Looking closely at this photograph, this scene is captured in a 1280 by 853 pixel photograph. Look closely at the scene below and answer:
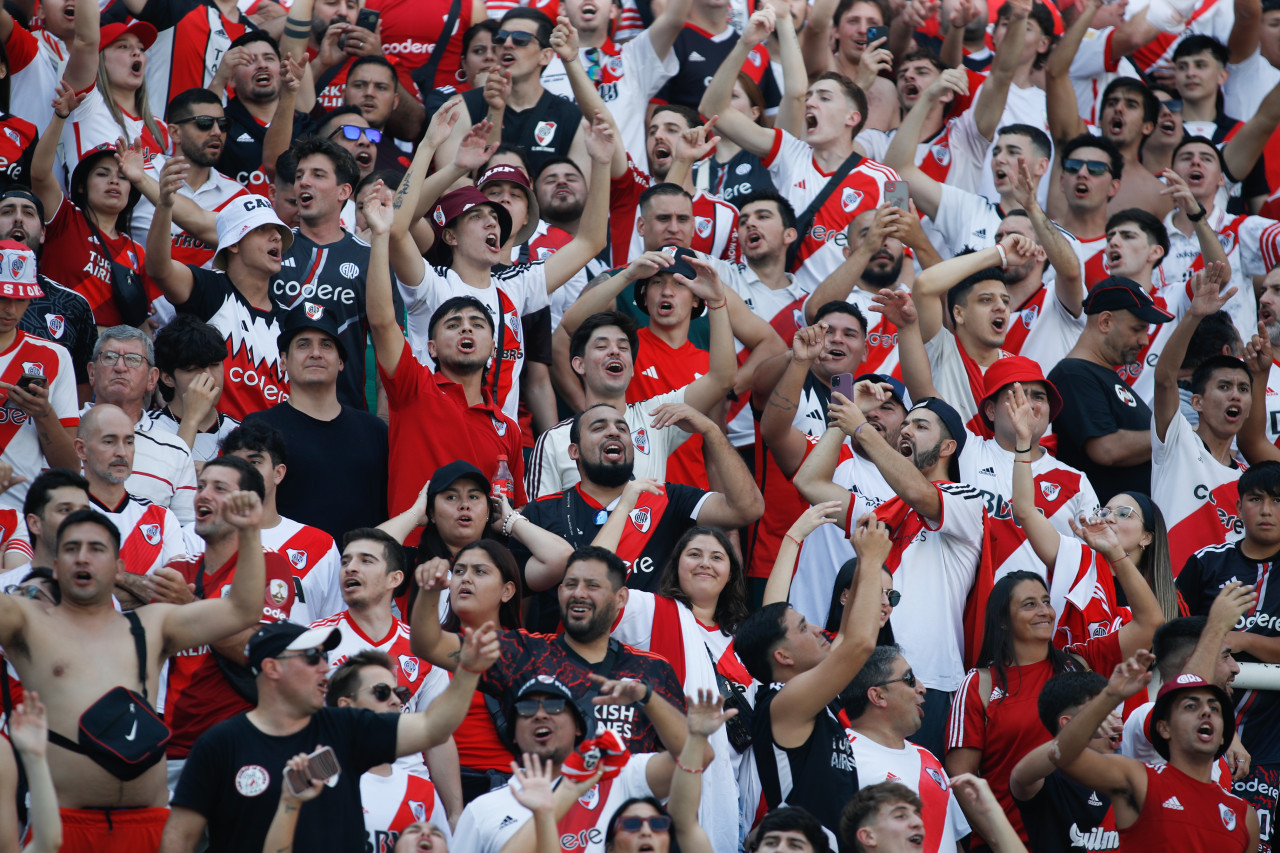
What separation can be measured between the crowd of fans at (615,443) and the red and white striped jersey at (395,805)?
0.02 metres

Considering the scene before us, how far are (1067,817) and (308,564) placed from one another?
11.5 ft

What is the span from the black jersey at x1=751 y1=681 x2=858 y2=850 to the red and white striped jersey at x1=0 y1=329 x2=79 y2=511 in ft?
11.7

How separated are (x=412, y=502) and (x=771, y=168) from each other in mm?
4179

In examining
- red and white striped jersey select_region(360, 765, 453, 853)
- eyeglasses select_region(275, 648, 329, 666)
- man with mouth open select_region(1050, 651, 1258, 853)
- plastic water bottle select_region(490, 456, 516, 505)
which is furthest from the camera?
plastic water bottle select_region(490, 456, 516, 505)

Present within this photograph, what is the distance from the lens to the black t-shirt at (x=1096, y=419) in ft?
31.1

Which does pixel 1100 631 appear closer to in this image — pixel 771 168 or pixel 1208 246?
pixel 1208 246

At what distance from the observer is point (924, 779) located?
695cm

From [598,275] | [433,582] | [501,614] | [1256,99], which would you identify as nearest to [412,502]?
[501,614]

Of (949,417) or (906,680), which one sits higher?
(949,417)

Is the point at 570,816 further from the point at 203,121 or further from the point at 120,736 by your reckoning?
the point at 203,121

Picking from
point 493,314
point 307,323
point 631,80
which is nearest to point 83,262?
point 307,323

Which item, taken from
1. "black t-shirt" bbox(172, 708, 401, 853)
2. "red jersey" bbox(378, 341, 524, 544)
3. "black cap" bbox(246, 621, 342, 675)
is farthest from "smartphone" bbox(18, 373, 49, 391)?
"black t-shirt" bbox(172, 708, 401, 853)

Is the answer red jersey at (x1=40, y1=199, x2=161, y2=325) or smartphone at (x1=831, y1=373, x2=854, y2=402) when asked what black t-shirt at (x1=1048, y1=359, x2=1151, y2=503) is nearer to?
smartphone at (x1=831, y1=373, x2=854, y2=402)

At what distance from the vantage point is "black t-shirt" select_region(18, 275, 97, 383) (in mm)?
8289
